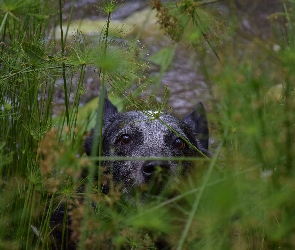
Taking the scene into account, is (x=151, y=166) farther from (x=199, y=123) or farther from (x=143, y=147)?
(x=199, y=123)

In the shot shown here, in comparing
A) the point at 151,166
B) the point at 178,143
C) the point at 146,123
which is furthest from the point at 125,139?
the point at 151,166

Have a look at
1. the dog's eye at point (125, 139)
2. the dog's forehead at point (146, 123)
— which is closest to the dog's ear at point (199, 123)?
the dog's forehead at point (146, 123)

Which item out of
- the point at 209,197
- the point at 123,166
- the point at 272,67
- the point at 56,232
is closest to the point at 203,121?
the point at 123,166

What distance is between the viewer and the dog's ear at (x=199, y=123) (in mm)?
3324

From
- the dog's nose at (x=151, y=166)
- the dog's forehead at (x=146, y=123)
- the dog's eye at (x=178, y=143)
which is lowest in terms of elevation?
the dog's nose at (x=151, y=166)

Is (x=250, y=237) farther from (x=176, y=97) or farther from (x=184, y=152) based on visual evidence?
(x=176, y=97)

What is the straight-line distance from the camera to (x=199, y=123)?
135 inches

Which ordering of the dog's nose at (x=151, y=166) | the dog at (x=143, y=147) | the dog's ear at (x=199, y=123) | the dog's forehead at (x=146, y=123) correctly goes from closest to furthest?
the dog's nose at (x=151, y=166) → the dog at (x=143, y=147) → the dog's forehead at (x=146, y=123) → the dog's ear at (x=199, y=123)

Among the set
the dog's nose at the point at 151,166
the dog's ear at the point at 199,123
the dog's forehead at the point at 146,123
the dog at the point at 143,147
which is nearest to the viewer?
the dog's nose at the point at 151,166

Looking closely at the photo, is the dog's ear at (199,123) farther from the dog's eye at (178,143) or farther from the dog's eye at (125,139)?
the dog's eye at (125,139)

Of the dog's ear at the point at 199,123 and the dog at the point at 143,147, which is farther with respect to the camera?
the dog's ear at the point at 199,123

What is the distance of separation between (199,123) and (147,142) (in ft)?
1.85

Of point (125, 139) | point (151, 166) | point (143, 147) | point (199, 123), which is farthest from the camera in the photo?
point (199, 123)

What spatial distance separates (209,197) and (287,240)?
24 cm
